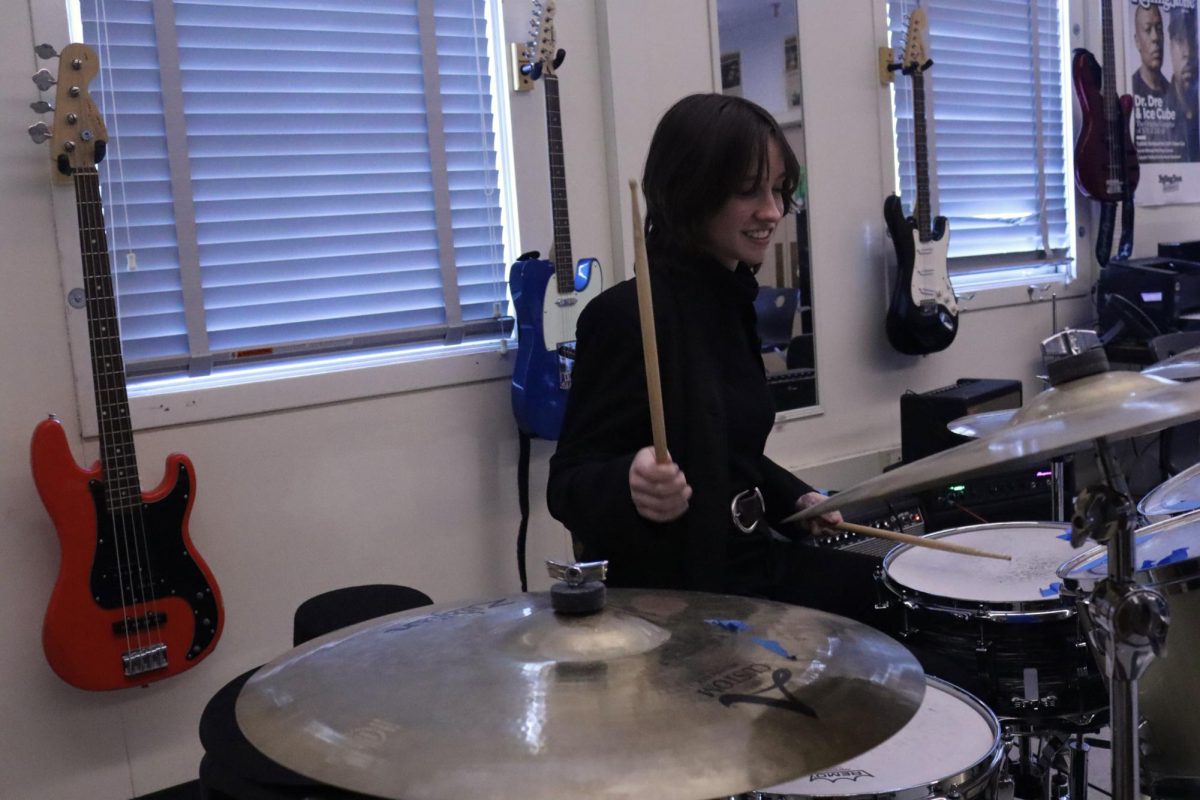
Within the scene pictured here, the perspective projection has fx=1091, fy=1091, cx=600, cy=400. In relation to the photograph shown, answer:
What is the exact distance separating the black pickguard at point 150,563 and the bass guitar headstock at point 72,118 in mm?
608

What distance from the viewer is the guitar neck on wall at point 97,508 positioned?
2.00 m

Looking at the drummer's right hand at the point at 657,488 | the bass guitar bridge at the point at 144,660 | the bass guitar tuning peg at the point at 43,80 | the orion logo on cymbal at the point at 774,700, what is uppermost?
the bass guitar tuning peg at the point at 43,80

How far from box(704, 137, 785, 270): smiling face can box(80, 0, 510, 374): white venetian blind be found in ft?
3.48

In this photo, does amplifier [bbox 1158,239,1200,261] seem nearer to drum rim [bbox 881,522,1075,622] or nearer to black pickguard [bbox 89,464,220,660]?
A: drum rim [bbox 881,522,1075,622]

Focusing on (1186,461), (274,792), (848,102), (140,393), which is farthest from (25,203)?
(1186,461)

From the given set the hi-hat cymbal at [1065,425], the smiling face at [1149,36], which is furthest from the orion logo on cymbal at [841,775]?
the smiling face at [1149,36]

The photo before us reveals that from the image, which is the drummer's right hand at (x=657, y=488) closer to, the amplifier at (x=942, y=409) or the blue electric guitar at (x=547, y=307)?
the blue electric guitar at (x=547, y=307)

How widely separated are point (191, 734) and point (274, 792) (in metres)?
1.20

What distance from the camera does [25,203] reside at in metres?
2.07

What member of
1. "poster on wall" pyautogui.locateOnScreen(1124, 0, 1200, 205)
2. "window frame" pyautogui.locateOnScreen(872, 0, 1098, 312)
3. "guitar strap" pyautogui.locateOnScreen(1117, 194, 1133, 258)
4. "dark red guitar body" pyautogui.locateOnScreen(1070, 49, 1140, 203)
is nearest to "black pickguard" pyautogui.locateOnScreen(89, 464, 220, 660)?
"window frame" pyautogui.locateOnScreen(872, 0, 1098, 312)

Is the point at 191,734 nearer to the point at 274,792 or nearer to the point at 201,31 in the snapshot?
the point at 274,792

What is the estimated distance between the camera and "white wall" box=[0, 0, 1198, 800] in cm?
209

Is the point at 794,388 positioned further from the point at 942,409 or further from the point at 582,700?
the point at 582,700

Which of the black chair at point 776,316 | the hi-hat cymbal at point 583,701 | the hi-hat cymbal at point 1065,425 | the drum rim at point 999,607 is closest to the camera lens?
the hi-hat cymbal at point 583,701
